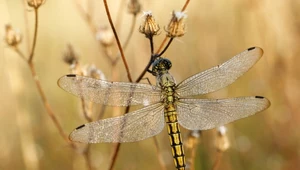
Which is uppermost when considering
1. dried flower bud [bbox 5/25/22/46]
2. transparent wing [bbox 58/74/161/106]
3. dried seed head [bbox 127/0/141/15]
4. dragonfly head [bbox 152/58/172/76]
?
dried seed head [bbox 127/0/141/15]

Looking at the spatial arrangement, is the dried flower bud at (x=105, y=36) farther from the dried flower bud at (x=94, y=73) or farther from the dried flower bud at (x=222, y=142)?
the dried flower bud at (x=222, y=142)

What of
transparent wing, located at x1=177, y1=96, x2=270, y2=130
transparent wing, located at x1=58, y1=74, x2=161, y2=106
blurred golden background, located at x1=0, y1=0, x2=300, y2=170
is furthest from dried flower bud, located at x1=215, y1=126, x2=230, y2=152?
blurred golden background, located at x1=0, y1=0, x2=300, y2=170

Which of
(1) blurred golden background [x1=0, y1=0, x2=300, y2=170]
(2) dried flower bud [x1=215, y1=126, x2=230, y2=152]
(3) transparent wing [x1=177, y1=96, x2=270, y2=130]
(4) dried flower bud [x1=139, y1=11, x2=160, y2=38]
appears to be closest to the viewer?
(4) dried flower bud [x1=139, y1=11, x2=160, y2=38]

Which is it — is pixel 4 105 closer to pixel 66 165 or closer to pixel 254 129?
pixel 66 165

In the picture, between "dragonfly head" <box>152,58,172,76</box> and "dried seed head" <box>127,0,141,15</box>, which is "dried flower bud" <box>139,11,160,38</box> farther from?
"dried seed head" <box>127,0,141,15</box>

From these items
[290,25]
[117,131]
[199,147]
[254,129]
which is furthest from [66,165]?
[290,25]

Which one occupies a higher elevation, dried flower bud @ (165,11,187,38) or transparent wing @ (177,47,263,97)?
dried flower bud @ (165,11,187,38)

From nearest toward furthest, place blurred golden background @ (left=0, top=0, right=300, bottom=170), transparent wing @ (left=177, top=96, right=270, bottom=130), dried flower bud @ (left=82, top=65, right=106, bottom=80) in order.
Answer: transparent wing @ (left=177, top=96, right=270, bottom=130) < dried flower bud @ (left=82, top=65, right=106, bottom=80) < blurred golden background @ (left=0, top=0, right=300, bottom=170)

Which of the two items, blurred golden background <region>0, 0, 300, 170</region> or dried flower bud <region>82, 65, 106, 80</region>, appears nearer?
dried flower bud <region>82, 65, 106, 80</region>
